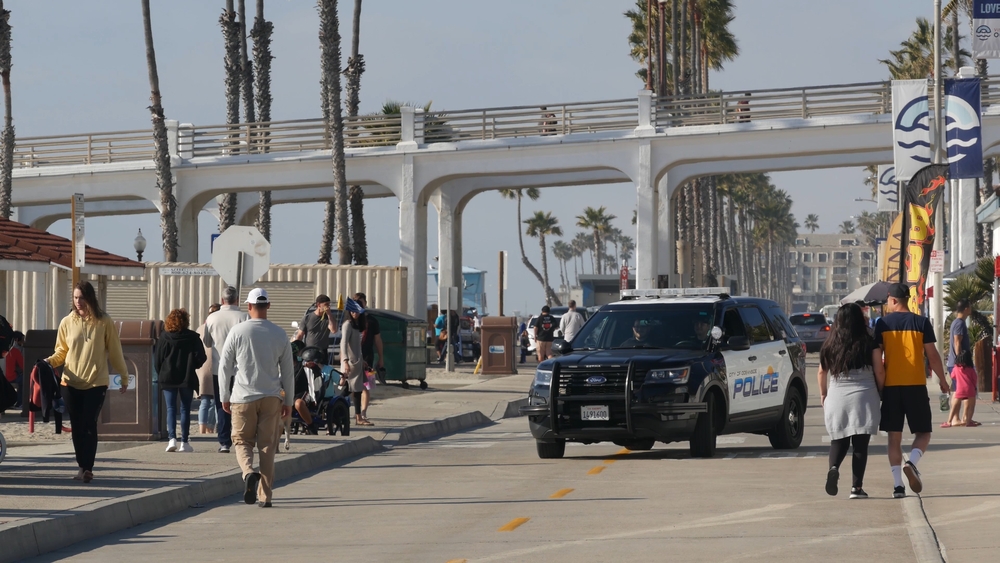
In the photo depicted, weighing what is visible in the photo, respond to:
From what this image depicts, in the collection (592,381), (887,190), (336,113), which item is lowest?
(592,381)

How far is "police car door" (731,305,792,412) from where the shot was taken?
53.4ft

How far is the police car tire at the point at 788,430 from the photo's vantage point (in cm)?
1689

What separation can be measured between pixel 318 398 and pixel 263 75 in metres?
31.9

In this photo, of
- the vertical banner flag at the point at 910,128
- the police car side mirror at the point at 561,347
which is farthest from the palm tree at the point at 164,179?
the police car side mirror at the point at 561,347

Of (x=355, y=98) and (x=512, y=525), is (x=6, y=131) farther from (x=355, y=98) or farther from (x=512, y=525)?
(x=512, y=525)

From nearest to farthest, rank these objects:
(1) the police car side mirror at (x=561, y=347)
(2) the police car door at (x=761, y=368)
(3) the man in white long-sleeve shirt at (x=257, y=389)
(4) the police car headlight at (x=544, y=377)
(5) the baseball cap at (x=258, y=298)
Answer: (3) the man in white long-sleeve shirt at (x=257, y=389), (5) the baseball cap at (x=258, y=298), (4) the police car headlight at (x=544, y=377), (1) the police car side mirror at (x=561, y=347), (2) the police car door at (x=761, y=368)

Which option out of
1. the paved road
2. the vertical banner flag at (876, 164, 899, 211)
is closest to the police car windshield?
the paved road

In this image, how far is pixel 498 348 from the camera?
3541 cm

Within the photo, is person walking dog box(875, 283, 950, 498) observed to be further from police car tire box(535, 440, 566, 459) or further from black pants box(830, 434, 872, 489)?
police car tire box(535, 440, 566, 459)

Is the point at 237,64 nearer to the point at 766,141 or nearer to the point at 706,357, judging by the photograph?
the point at 766,141

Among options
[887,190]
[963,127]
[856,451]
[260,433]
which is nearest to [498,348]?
[963,127]

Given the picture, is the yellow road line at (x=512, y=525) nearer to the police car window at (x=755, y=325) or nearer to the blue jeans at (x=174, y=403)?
the blue jeans at (x=174, y=403)

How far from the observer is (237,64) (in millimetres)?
46125

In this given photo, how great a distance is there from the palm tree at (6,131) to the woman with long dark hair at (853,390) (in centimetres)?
3291
